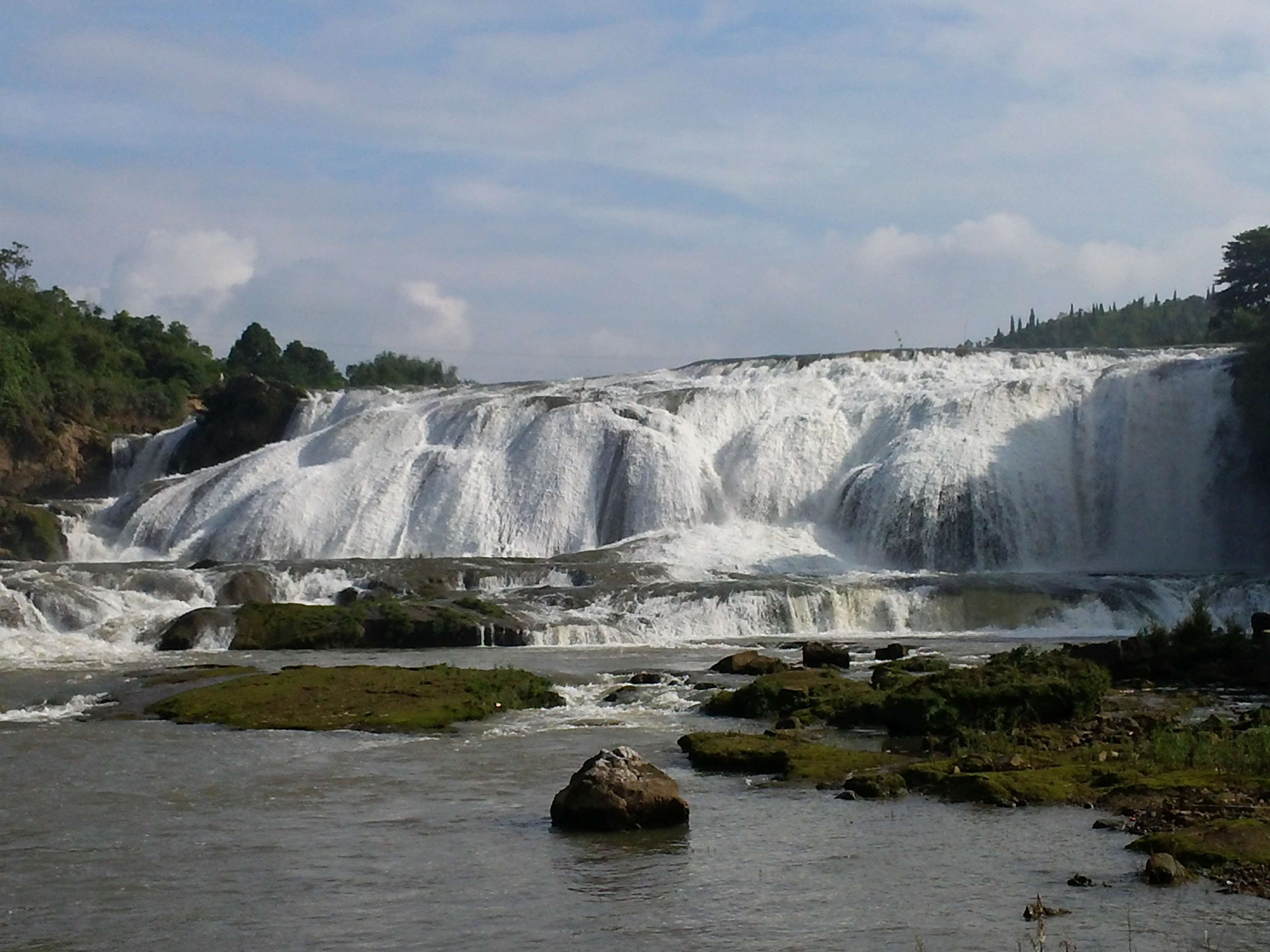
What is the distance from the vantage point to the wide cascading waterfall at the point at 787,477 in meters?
45.4

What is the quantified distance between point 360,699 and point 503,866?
942cm

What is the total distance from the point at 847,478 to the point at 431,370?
75.9 metres

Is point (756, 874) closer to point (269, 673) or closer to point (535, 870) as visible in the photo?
point (535, 870)

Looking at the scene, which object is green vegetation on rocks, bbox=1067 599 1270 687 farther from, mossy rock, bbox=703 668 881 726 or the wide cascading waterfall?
the wide cascading waterfall

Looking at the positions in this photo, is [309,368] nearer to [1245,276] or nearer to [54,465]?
[54,465]

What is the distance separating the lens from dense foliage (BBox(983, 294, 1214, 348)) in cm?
13425

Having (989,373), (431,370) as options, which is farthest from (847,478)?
(431,370)

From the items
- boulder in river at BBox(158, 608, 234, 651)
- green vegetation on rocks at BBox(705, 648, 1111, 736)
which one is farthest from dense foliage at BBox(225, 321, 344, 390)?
green vegetation on rocks at BBox(705, 648, 1111, 736)

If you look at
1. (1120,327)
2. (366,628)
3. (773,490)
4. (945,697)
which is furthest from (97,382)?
(1120,327)

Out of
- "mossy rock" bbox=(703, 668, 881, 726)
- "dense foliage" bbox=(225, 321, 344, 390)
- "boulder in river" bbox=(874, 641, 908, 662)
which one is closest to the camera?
"mossy rock" bbox=(703, 668, 881, 726)

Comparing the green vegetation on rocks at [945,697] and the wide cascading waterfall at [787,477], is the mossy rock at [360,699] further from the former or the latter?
the wide cascading waterfall at [787,477]

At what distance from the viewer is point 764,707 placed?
20734mm

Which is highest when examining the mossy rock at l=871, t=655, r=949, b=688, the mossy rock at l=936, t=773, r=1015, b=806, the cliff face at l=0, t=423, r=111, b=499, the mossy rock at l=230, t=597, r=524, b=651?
the cliff face at l=0, t=423, r=111, b=499

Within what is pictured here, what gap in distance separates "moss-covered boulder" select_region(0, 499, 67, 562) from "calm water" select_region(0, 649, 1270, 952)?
31104 mm
